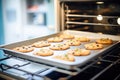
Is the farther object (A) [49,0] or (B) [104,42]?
(A) [49,0]

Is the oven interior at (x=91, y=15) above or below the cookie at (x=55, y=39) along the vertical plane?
above

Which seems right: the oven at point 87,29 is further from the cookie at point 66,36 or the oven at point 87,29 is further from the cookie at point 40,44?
the cookie at point 40,44

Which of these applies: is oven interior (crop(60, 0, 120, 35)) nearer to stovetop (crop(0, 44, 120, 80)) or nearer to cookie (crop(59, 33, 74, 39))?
cookie (crop(59, 33, 74, 39))

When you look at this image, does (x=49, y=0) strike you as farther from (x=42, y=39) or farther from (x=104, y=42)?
(x=104, y=42)

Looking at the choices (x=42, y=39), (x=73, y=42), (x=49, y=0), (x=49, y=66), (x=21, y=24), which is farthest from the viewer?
(x=21, y=24)

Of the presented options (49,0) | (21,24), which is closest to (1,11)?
(21,24)

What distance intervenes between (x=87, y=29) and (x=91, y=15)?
0.21 m

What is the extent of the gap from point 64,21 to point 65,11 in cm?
11

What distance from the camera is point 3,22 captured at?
3588 mm

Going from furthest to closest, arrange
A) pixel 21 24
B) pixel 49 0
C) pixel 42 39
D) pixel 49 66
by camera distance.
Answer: pixel 21 24 → pixel 49 0 → pixel 42 39 → pixel 49 66

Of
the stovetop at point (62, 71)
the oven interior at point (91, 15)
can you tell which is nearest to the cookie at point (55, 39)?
the oven interior at point (91, 15)

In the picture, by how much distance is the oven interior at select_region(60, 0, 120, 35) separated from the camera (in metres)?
1.89

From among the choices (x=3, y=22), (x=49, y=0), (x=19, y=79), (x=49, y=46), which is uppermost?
(x=49, y=0)

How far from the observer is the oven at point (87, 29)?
1452mm
